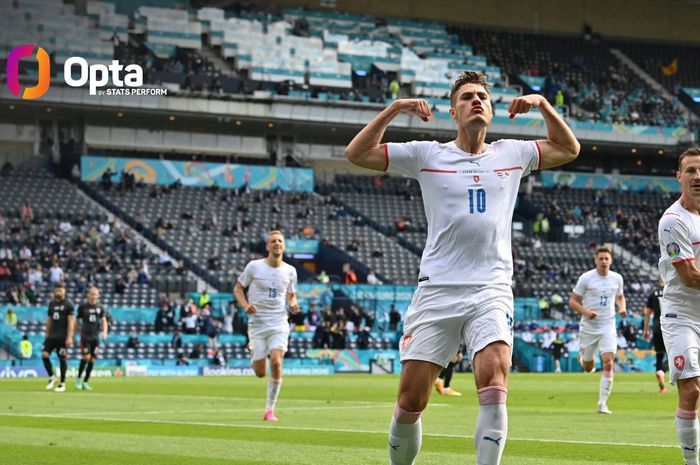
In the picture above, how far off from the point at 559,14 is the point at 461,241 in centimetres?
7529

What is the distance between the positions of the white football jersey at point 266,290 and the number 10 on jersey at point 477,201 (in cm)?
1107

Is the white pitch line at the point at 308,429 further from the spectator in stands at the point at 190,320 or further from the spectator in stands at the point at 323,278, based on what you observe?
the spectator in stands at the point at 323,278

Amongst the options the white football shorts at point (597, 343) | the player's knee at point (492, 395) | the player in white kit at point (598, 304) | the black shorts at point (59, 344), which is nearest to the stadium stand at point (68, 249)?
the black shorts at point (59, 344)

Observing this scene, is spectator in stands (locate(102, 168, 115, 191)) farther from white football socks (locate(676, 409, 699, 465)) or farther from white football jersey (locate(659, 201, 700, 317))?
white football socks (locate(676, 409, 699, 465))

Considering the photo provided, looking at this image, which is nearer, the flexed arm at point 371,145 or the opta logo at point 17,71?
the flexed arm at point 371,145

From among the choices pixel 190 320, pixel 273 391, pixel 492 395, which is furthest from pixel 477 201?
pixel 190 320

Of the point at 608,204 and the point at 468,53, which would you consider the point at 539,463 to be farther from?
the point at 468,53

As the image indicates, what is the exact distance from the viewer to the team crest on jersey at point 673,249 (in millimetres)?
9875

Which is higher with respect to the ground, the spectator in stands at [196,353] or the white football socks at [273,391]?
the white football socks at [273,391]

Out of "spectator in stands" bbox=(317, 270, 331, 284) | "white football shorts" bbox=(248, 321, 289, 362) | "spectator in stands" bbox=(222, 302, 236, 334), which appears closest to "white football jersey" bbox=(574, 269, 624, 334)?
"white football shorts" bbox=(248, 321, 289, 362)

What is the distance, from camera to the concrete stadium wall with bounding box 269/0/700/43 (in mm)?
76812

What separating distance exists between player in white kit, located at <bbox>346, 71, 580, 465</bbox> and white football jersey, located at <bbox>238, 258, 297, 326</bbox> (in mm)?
10807

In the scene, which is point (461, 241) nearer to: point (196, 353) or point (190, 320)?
point (196, 353)

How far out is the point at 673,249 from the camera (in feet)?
32.5
